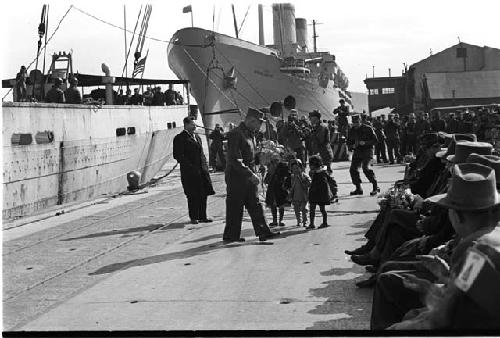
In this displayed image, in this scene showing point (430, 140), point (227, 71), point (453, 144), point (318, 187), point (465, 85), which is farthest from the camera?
point (465, 85)

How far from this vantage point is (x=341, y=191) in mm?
13148

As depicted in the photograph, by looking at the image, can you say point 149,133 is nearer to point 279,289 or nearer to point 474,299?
point 279,289

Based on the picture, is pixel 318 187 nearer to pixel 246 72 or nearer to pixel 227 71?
pixel 227 71

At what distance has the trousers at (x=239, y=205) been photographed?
8.15 m

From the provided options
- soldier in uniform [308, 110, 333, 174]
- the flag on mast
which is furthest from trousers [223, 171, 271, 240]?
the flag on mast

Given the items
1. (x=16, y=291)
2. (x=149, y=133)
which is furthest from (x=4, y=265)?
(x=149, y=133)

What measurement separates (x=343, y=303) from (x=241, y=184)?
3148mm

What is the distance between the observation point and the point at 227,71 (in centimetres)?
3862

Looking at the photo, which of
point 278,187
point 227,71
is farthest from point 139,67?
point 278,187

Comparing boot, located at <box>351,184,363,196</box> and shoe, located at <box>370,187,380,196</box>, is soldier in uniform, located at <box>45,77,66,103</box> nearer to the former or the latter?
boot, located at <box>351,184,363,196</box>

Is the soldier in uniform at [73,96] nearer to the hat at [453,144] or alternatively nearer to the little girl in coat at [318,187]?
the little girl in coat at [318,187]

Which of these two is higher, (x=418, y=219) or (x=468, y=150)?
(x=468, y=150)

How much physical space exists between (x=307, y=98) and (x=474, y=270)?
42082mm

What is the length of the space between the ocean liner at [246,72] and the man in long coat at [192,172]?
21.4 metres
